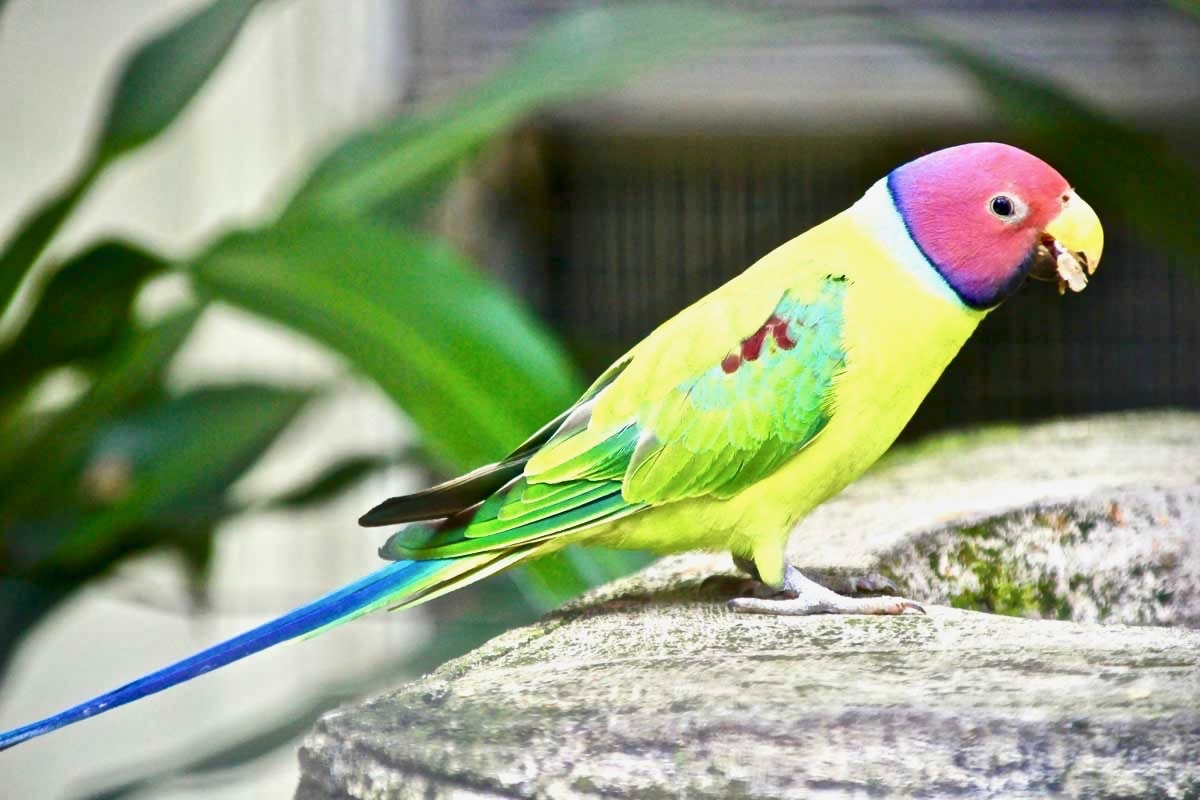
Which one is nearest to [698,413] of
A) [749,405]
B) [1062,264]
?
[749,405]

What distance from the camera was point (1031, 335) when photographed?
3.76ft

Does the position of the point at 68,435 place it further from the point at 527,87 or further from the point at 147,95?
the point at 527,87

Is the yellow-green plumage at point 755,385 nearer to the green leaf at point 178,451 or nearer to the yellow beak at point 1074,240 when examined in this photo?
the yellow beak at point 1074,240

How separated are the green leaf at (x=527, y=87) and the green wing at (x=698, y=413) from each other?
12.3 inches

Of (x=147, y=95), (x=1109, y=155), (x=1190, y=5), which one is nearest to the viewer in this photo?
(x=1190, y=5)

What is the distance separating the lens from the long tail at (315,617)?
0.37m

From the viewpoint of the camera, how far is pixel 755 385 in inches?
17.6


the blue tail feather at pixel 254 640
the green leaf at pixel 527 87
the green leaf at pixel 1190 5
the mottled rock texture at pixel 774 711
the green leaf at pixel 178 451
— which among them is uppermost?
the green leaf at pixel 527 87

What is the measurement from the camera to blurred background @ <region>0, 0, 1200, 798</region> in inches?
26.6

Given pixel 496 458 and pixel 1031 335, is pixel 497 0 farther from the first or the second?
pixel 496 458

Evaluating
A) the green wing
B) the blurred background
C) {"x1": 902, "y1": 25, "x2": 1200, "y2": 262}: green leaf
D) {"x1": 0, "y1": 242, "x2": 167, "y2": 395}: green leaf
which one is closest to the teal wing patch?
the green wing

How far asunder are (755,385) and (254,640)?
177 mm

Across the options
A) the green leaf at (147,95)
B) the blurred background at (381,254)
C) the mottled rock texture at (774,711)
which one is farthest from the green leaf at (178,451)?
the mottled rock texture at (774,711)

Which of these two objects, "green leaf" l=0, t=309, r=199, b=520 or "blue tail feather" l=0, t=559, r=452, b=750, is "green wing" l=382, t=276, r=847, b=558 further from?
"green leaf" l=0, t=309, r=199, b=520
